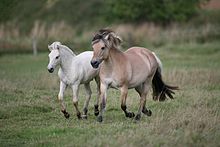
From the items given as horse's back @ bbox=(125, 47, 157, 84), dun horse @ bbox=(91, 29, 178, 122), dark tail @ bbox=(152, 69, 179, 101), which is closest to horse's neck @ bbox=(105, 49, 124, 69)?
dun horse @ bbox=(91, 29, 178, 122)

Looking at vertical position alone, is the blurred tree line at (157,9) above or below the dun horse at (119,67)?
above

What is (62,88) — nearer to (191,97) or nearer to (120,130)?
(120,130)

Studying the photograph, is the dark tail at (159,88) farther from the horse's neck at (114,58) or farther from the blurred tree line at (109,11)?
the blurred tree line at (109,11)

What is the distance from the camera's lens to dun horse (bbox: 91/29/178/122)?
11.0 metres

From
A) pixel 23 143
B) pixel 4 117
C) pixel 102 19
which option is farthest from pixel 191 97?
pixel 102 19

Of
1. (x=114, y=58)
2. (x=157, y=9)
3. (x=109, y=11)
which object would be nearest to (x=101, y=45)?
(x=114, y=58)

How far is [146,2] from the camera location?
132 feet

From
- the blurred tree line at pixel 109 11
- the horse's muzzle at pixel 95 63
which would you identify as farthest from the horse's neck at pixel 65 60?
the blurred tree line at pixel 109 11

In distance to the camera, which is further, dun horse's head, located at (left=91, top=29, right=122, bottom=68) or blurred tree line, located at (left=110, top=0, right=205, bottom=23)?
blurred tree line, located at (left=110, top=0, right=205, bottom=23)

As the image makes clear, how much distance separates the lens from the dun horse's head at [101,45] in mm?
10906

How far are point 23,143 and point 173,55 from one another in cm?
1935

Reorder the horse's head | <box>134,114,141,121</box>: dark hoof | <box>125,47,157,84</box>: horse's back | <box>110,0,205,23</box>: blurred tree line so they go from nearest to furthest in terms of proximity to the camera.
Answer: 1. <box>134,114,141,121</box>: dark hoof
2. <box>125,47,157,84</box>: horse's back
3. the horse's head
4. <box>110,0,205,23</box>: blurred tree line

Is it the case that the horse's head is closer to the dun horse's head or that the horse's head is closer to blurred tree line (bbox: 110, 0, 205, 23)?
the dun horse's head

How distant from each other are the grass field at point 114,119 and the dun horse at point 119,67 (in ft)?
2.01
